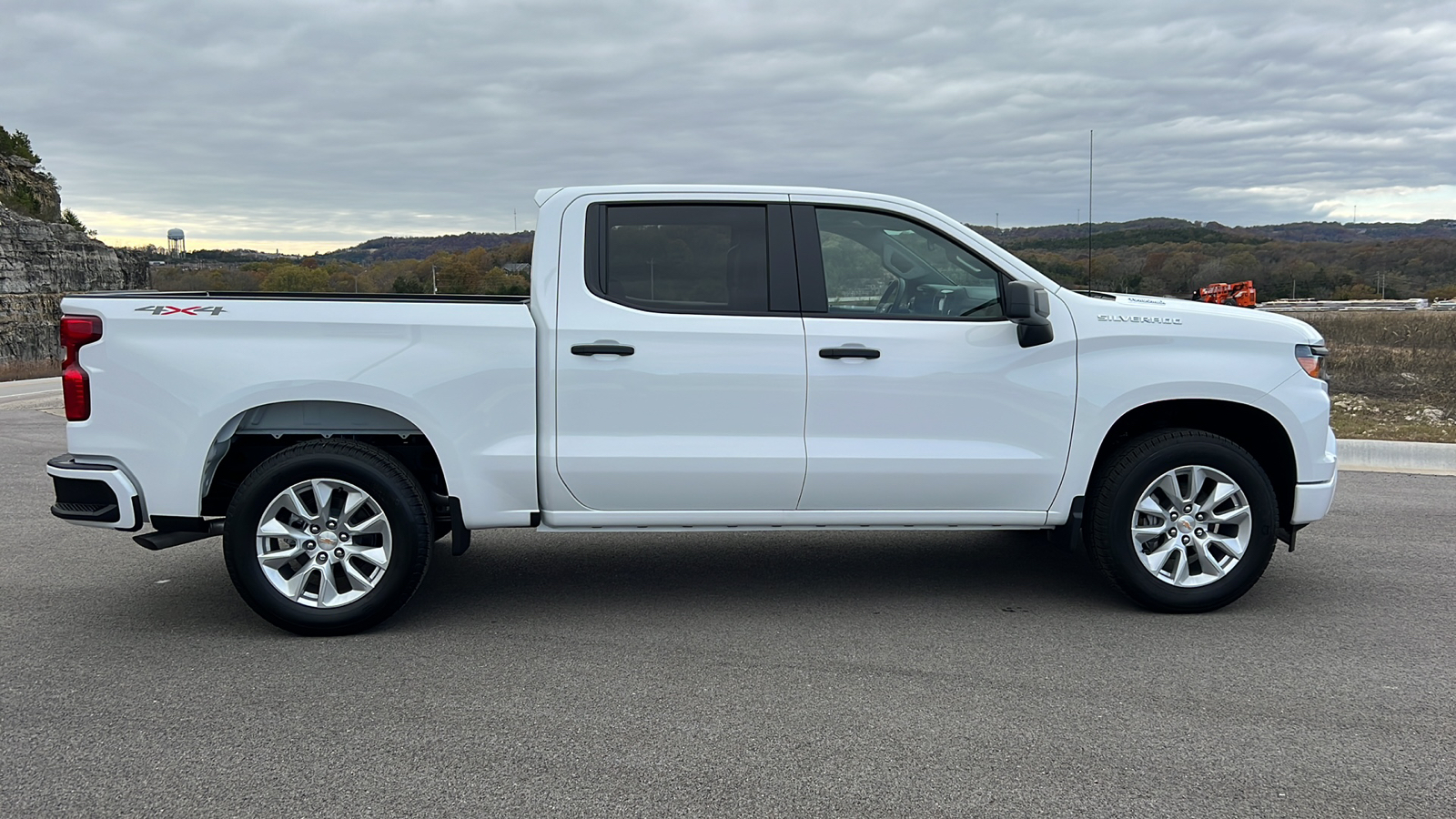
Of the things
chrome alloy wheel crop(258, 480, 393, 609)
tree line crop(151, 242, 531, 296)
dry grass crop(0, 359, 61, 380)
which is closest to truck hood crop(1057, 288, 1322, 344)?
tree line crop(151, 242, 531, 296)

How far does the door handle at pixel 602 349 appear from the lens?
4949 millimetres

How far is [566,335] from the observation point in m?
4.99

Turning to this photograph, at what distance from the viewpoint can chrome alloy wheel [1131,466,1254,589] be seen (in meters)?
5.22

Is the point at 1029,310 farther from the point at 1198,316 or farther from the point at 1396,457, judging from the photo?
the point at 1396,457

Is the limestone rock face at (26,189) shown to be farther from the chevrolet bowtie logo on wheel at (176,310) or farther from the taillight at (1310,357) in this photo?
the taillight at (1310,357)

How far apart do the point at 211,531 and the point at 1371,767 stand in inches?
188

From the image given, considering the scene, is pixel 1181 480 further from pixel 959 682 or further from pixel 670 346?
pixel 670 346

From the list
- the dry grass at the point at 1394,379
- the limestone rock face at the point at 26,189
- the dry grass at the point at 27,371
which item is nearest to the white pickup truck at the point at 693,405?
the dry grass at the point at 1394,379

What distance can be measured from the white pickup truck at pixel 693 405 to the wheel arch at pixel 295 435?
0.05ft

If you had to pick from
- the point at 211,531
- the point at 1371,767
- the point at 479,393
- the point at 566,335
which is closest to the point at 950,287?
the point at 566,335

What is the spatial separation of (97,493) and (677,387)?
2.61 metres

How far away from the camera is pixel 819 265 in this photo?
5.21m

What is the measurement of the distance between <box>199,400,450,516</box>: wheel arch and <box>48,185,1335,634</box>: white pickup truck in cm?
1

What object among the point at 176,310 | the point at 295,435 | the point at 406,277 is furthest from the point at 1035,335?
the point at 406,277
